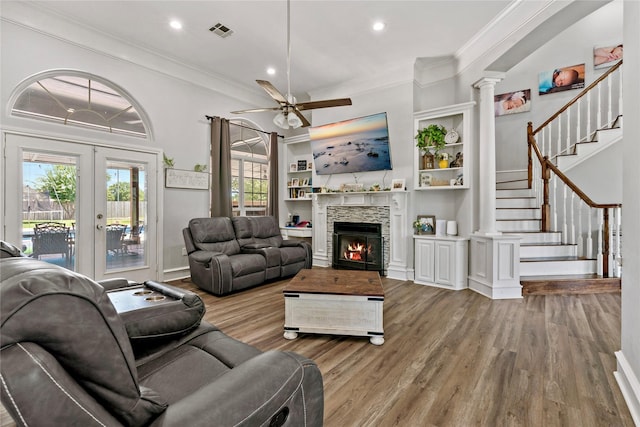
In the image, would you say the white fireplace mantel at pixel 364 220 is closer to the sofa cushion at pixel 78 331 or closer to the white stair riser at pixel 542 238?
the white stair riser at pixel 542 238

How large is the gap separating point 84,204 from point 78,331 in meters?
4.02

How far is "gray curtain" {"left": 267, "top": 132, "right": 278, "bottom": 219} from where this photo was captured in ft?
20.5

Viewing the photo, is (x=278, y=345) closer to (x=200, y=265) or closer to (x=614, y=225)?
(x=200, y=265)

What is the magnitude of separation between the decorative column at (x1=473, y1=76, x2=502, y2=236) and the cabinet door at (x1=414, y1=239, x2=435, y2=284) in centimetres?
75

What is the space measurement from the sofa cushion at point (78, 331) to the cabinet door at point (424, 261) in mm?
4211

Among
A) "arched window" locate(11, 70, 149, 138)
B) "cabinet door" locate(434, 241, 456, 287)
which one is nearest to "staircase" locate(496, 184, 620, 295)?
"cabinet door" locate(434, 241, 456, 287)

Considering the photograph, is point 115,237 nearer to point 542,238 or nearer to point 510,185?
point 542,238

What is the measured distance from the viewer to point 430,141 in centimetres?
453

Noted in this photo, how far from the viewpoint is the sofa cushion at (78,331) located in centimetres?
63

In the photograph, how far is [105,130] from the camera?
4078 millimetres

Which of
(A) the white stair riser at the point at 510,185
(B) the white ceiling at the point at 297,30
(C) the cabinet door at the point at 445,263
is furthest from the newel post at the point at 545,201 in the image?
(B) the white ceiling at the point at 297,30

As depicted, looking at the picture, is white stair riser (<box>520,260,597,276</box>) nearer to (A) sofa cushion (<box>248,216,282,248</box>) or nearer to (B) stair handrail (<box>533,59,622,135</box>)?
(B) stair handrail (<box>533,59,622,135</box>)

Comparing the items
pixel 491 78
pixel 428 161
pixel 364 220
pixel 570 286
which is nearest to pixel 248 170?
pixel 364 220

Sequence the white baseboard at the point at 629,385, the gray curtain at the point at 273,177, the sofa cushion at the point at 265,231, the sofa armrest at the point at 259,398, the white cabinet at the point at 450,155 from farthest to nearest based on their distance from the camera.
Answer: the gray curtain at the point at 273,177 → the sofa cushion at the point at 265,231 → the white cabinet at the point at 450,155 → the white baseboard at the point at 629,385 → the sofa armrest at the point at 259,398
